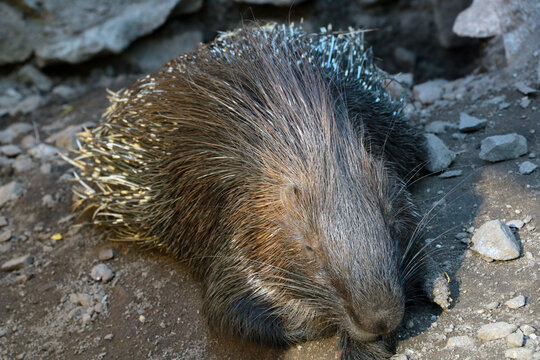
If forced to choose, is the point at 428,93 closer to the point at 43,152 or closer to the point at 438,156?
the point at 438,156

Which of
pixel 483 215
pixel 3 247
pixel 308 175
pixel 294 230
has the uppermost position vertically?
pixel 308 175

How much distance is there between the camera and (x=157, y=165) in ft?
9.24

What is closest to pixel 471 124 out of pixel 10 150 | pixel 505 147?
pixel 505 147

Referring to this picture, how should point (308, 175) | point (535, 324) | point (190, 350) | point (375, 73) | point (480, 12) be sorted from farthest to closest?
point (480, 12)
point (375, 73)
point (190, 350)
point (308, 175)
point (535, 324)

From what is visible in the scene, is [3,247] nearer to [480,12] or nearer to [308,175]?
[308,175]

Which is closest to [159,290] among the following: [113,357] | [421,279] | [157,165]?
[113,357]

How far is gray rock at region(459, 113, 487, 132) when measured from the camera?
3152mm

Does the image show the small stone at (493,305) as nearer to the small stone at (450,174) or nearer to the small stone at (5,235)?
the small stone at (450,174)

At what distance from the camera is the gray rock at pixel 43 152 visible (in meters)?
3.84

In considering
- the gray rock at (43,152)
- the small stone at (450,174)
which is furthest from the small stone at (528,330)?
the gray rock at (43,152)

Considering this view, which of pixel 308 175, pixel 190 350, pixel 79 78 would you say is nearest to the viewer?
pixel 308 175

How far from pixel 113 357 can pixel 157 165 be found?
0.85 metres

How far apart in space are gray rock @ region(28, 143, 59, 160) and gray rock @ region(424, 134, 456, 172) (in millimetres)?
2278

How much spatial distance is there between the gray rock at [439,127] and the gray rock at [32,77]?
2.95 metres
